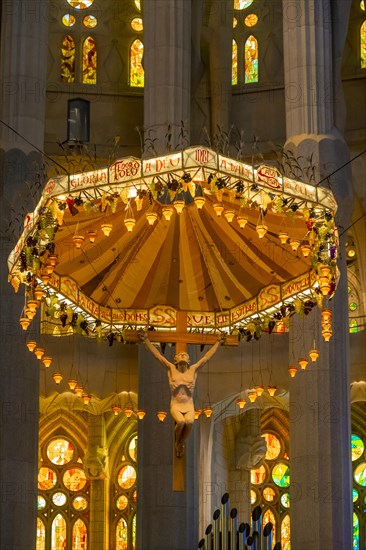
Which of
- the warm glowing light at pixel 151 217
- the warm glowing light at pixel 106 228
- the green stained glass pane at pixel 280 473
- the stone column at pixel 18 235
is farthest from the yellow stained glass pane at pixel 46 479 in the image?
the warm glowing light at pixel 151 217

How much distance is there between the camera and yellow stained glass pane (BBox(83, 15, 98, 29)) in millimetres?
36281

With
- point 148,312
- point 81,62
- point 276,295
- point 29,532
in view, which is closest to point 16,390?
point 29,532

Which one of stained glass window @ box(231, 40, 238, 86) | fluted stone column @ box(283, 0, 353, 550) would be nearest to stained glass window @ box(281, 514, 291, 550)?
fluted stone column @ box(283, 0, 353, 550)

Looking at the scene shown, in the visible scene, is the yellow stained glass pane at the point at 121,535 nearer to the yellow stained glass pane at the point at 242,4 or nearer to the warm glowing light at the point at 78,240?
the yellow stained glass pane at the point at 242,4

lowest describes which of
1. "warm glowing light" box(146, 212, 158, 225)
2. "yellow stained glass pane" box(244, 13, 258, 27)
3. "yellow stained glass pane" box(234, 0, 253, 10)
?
"warm glowing light" box(146, 212, 158, 225)

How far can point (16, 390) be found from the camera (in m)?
29.5

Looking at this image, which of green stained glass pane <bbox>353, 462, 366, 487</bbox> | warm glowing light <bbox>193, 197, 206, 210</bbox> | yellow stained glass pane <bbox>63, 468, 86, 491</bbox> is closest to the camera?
warm glowing light <bbox>193, 197, 206, 210</bbox>

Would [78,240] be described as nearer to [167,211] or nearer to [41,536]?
[167,211]

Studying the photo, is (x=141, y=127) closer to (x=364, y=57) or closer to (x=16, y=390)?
(x=364, y=57)

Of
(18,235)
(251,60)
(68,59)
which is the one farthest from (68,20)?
(18,235)

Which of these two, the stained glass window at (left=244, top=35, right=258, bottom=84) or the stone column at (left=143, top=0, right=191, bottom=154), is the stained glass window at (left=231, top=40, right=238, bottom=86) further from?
the stone column at (left=143, top=0, right=191, bottom=154)

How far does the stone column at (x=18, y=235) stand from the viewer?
2898cm

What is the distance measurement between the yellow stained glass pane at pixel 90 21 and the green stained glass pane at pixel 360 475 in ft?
40.9

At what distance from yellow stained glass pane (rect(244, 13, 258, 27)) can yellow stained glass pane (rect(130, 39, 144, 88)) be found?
2.49 m
